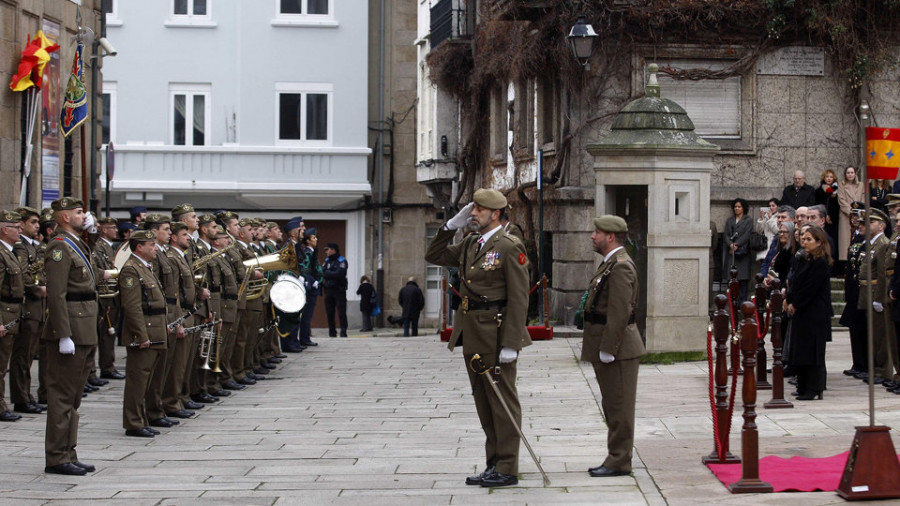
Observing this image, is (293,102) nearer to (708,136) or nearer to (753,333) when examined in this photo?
(708,136)

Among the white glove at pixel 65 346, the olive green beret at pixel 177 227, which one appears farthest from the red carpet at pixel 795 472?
the olive green beret at pixel 177 227

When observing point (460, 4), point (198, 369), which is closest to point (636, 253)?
point (198, 369)

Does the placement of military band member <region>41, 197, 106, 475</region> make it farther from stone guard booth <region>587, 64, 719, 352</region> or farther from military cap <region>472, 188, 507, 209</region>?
stone guard booth <region>587, 64, 719, 352</region>

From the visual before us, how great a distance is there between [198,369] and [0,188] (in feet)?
18.1

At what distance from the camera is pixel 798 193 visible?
2164 cm

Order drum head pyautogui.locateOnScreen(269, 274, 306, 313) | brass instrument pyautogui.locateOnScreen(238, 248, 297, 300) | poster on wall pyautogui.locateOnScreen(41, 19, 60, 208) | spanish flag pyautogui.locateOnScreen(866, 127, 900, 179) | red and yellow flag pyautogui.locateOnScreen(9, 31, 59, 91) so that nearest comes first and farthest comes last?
spanish flag pyautogui.locateOnScreen(866, 127, 900, 179), brass instrument pyautogui.locateOnScreen(238, 248, 297, 300), drum head pyautogui.locateOnScreen(269, 274, 306, 313), red and yellow flag pyautogui.locateOnScreen(9, 31, 59, 91), poster on wall pyautogui.locateOnScreen(41, 19, 60, 208)

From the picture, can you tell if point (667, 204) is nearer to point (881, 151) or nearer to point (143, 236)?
point (143, 236)

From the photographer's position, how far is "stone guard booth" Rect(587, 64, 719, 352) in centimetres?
1688

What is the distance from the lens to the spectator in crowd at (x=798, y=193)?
21625 millimetres

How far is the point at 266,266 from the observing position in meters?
17.2

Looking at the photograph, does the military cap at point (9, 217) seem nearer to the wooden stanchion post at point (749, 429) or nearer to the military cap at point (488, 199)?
the military cap at point (488, 199)

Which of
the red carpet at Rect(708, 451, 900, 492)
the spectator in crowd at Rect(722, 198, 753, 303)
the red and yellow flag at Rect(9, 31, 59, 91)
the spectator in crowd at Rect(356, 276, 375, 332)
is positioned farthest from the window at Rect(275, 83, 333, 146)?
the red carpet at Rect(708, 451, 900, 492)

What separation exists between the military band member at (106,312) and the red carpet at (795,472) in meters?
9.13

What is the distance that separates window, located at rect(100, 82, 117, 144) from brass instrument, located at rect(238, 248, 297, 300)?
64.1 ft
